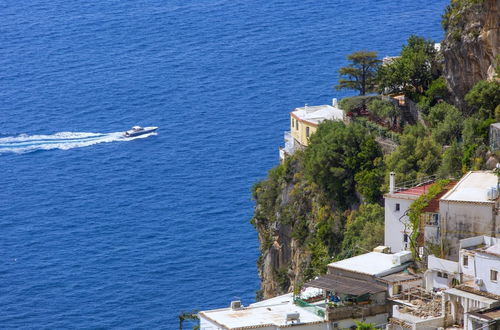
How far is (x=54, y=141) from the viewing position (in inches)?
6929

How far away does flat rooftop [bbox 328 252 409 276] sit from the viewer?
75.7m

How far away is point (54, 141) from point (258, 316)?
10719cm

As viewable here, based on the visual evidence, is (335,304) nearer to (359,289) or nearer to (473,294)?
(359,289)

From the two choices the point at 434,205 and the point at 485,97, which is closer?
the point at 434,205

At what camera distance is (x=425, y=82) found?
102 metres

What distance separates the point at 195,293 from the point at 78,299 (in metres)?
11.0

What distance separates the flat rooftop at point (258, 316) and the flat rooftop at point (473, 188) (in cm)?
967

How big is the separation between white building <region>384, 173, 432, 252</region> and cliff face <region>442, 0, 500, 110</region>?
12670 millimetres

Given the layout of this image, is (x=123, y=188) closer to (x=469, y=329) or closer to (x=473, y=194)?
(x=473, y=194)

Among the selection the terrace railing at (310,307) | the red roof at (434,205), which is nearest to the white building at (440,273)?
the red roof at (434,205)

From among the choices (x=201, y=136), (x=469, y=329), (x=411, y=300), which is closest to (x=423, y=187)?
(x=411, y=300)

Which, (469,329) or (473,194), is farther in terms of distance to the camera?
(473,194)

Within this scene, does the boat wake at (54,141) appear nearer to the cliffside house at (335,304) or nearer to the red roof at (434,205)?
the red roof at (434,205)

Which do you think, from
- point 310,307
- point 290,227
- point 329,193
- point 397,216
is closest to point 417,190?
point 397,216
